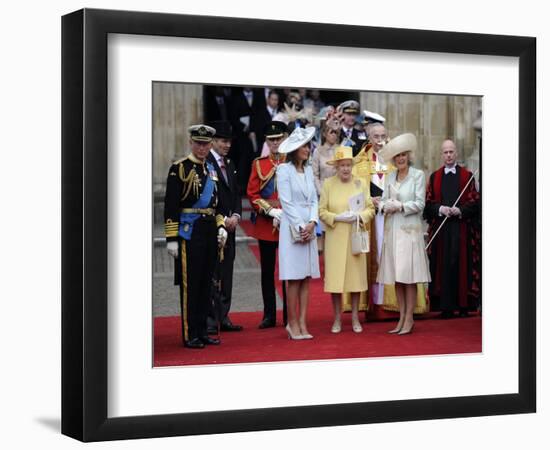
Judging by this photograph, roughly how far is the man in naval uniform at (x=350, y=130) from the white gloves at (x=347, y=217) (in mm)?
500

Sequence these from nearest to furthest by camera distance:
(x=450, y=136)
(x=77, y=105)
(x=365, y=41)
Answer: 1. (x=77, y=105)
2. (x=365, y=41)
3. (x=450, y=136)

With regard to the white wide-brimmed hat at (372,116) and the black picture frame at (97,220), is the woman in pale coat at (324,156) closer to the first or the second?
the white wide-brimmed hat at (372,116)

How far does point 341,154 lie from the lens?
35.7 ft

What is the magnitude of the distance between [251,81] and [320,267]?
1.59 meters

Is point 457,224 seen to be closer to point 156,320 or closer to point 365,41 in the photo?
point 365,41

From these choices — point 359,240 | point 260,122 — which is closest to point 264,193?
point 260,122

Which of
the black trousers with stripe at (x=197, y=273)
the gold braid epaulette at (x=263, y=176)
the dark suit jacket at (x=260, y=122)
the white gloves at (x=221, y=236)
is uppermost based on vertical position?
the dark suit jacket at (x=260, y=122)

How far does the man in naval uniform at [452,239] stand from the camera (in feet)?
36.3

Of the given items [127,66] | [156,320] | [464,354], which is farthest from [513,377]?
[127,66]

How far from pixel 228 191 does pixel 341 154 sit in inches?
34.2

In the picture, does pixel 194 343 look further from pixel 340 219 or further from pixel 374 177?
pixel 374 177

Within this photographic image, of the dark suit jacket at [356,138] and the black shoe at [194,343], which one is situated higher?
the dark suit jacket at [356,138]

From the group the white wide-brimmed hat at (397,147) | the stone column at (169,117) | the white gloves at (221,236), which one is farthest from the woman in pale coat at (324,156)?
the stone column at (169,117)

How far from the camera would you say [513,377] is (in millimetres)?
10812
